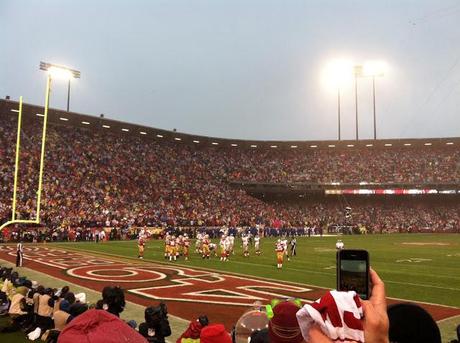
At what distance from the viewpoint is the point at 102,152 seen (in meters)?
52.7

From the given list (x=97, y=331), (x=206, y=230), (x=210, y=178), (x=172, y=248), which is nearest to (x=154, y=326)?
(x=97, y=331)

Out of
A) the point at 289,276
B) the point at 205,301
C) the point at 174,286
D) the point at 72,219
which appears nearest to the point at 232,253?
the point at 289,276

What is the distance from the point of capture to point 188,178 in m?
58.3

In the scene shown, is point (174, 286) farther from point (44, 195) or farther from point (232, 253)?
point (44, 195)

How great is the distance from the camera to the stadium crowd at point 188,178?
141ft

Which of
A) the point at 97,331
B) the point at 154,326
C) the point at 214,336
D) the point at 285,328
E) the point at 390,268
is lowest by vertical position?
the point at 390,268

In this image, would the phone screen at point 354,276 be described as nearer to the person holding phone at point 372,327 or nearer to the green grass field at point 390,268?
the person holding phone at point 372,327

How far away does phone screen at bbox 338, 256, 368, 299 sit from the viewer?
2.54 meters

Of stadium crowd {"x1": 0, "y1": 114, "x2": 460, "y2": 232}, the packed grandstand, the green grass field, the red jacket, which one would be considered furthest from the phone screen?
the packed grandstand

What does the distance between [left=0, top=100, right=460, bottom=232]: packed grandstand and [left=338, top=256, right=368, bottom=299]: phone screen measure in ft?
126

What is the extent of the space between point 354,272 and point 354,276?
0.02m

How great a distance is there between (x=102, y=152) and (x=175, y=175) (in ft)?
31.3

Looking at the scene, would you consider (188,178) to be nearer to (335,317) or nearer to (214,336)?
(214,336)

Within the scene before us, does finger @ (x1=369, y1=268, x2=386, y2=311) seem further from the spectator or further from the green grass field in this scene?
the green grass field
